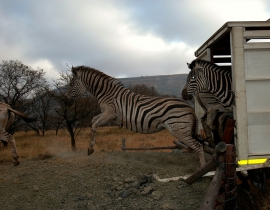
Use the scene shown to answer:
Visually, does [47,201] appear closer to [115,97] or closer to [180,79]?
[115,97]

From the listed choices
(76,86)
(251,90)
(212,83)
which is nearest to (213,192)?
(251,90)

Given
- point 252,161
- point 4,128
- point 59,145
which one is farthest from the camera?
point 59,145

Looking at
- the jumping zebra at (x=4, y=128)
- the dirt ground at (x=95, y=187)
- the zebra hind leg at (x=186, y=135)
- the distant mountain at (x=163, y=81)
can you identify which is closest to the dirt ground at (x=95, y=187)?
the dirt ground at (x=95, y=187)

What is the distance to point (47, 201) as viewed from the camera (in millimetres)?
4633

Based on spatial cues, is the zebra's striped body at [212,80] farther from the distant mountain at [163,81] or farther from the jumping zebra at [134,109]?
the distant mountain at [163,81]

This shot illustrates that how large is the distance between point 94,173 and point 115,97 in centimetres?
207

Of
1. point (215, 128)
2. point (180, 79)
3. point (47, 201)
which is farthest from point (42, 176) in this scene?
point (180, 79)

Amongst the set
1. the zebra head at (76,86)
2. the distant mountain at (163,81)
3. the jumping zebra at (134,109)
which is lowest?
the jumping zebra at (134,109)

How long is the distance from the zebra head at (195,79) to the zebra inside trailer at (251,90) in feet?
4.23

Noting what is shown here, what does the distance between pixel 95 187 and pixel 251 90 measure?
3.54m

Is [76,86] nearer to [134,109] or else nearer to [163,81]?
[134,109]

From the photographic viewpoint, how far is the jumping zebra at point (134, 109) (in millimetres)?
5668

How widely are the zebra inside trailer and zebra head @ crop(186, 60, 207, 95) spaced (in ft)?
4.23

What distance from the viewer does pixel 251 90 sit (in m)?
4.60
